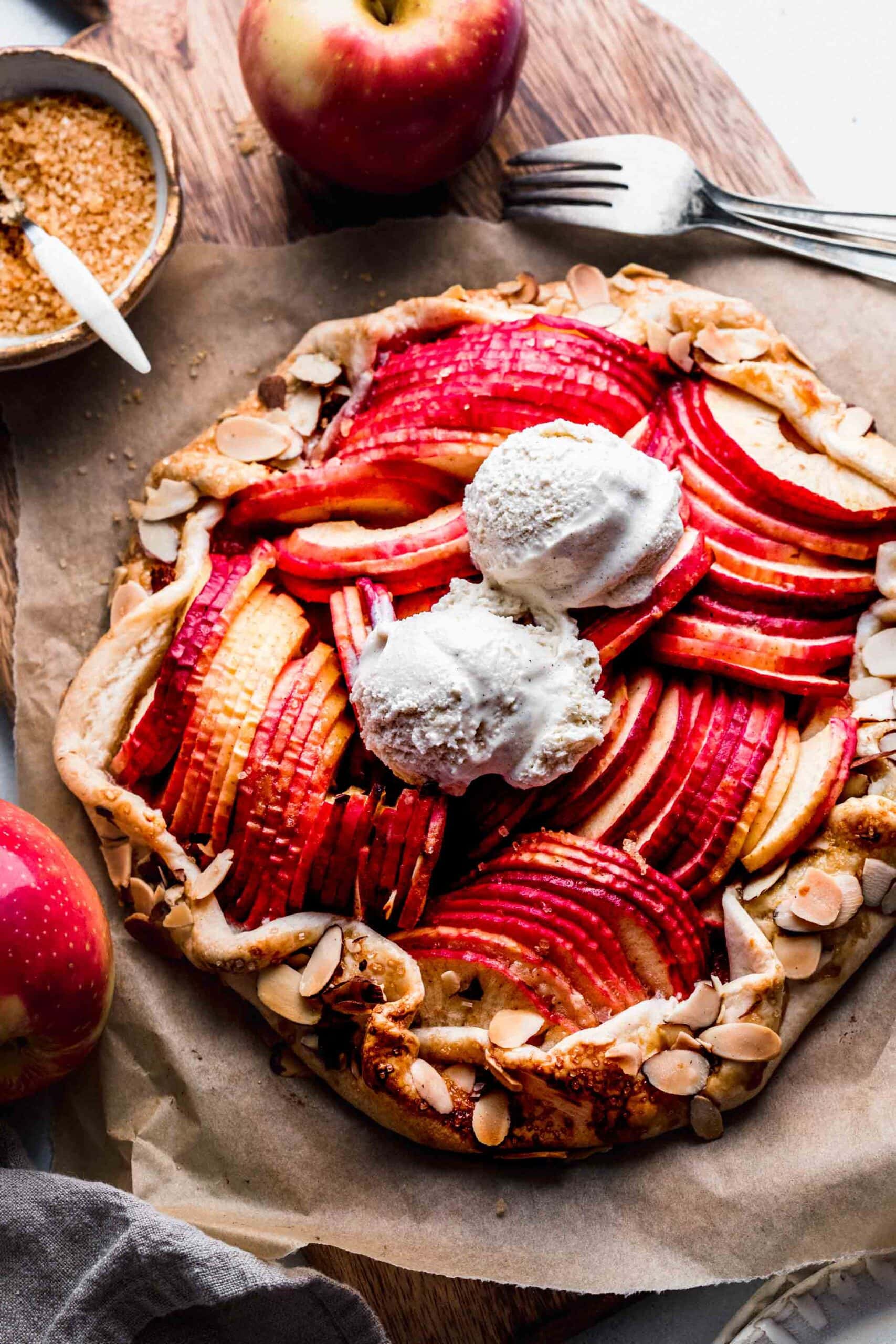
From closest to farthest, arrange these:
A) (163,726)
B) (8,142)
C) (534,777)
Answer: (534,777), (163,726), (8,142)

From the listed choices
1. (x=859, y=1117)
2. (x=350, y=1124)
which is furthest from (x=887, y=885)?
(x=350, y=1124)

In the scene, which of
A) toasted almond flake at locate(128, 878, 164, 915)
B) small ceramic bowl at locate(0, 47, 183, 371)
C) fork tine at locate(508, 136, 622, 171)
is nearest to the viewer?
toasted almond flake at locate(128, 878, 164, 915)

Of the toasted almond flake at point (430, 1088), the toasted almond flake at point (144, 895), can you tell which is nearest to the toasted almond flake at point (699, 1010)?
the toasted almond flake at point (430, 1088)

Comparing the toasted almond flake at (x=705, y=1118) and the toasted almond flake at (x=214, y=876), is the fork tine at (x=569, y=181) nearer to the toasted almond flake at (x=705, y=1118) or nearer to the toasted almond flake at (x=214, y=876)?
the toasted almond flake at (x=214, y=876)

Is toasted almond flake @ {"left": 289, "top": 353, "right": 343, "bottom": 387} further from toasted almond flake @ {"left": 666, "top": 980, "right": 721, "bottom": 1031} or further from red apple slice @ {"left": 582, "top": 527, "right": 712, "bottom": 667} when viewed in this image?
toasted almond flake @ {"left": 666, "top": 980, "right": 721, "bottom": 1031}

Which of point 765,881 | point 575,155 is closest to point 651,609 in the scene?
point 765,881

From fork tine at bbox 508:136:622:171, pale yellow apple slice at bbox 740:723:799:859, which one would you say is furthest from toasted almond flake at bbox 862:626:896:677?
fork tine at bbox 508:136:622:171

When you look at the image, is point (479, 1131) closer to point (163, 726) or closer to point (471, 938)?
point (471, 938)
